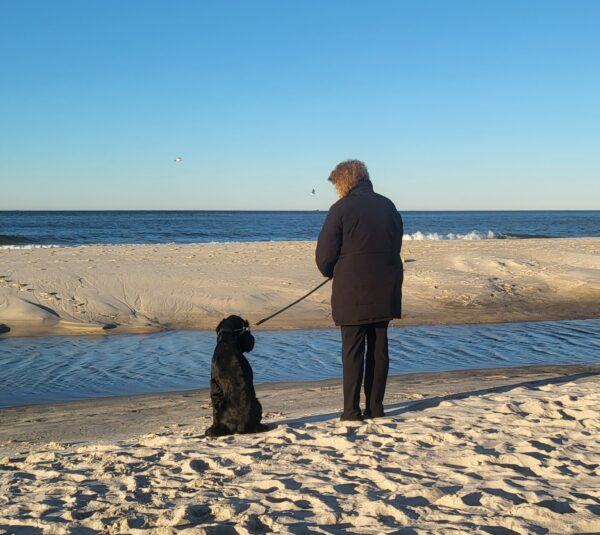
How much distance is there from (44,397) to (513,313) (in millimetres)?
8201

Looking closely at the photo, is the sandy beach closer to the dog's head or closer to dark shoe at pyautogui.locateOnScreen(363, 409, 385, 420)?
dark shoe at pyautogui.locateOnScreen(363, 409, 385, 420)

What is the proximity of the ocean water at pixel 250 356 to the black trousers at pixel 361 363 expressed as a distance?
2451mm

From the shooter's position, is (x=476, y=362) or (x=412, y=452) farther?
(x=476, y=362)

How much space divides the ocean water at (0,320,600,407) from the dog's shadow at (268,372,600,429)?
4.34 ft

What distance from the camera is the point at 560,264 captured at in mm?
16812

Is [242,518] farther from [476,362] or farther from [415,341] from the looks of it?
[415,341]

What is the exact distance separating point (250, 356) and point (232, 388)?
12.5 feet

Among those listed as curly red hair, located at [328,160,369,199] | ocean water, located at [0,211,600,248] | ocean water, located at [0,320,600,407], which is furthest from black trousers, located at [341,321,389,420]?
ocean water, located at [0,211,600,248]

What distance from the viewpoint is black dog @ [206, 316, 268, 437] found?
4.87 m

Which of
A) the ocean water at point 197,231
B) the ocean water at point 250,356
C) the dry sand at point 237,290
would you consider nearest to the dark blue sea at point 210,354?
the ocean water at point 250,356

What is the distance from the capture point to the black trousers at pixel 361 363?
5020 mm

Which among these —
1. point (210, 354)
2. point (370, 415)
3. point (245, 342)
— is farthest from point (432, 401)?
point (210, 354)

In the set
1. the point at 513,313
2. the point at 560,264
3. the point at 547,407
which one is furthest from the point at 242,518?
the point at 560,264

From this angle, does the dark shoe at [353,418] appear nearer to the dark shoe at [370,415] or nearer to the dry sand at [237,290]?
the dark shoe at [370,415]
